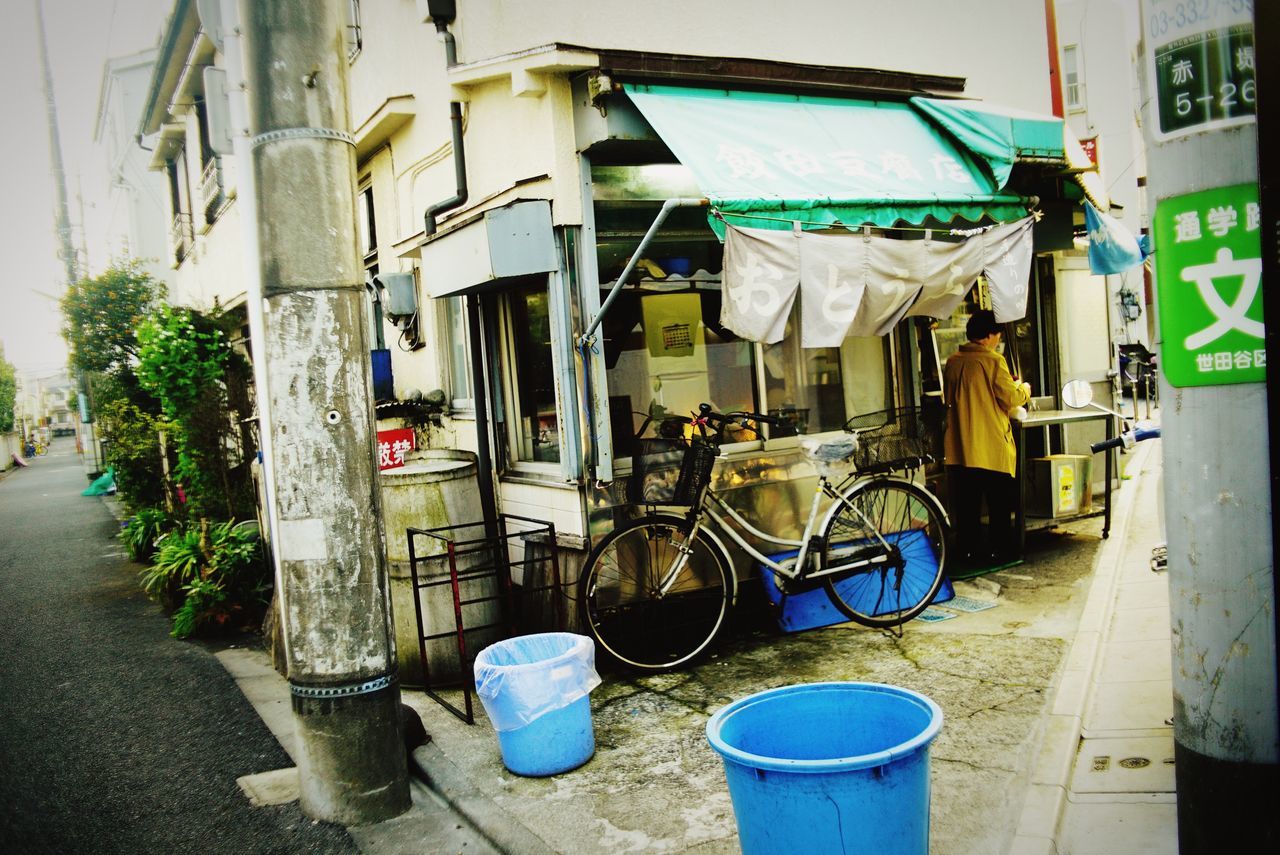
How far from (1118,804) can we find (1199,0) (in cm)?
342

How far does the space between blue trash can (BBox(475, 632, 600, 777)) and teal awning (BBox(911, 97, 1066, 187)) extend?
539cm

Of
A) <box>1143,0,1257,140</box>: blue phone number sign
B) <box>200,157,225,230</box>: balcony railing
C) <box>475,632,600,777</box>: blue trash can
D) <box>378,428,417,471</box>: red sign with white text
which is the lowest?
<box>475,632,600,777</box>: blue trash can

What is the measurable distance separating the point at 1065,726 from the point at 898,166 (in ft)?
14.2

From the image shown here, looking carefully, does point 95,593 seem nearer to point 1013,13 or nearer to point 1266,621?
point 1266,621

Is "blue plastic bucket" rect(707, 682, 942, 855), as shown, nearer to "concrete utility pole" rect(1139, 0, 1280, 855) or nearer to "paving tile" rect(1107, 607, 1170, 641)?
"concrete utility pole" rect(1139, 0, 1280, 855)

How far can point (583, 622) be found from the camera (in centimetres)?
600

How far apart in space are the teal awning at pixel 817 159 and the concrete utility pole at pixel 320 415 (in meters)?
2.34

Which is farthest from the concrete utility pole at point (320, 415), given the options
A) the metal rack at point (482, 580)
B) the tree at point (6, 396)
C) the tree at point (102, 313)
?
the tree at point (6, 396)

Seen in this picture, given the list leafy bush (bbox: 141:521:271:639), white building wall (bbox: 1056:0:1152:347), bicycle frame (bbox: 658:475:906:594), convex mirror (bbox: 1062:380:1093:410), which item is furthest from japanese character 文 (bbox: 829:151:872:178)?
white building wall (bbox: 1056:0:1152:347)

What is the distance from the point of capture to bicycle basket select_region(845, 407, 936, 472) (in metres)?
6.68

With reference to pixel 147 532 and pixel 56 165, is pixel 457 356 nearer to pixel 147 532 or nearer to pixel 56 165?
pixel 147 532

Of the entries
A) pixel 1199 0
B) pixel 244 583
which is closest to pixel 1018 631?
pixel 1199 0

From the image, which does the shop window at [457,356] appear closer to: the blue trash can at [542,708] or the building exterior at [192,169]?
the blue trash can at [542,708]

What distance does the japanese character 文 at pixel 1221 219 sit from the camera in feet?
9.57
